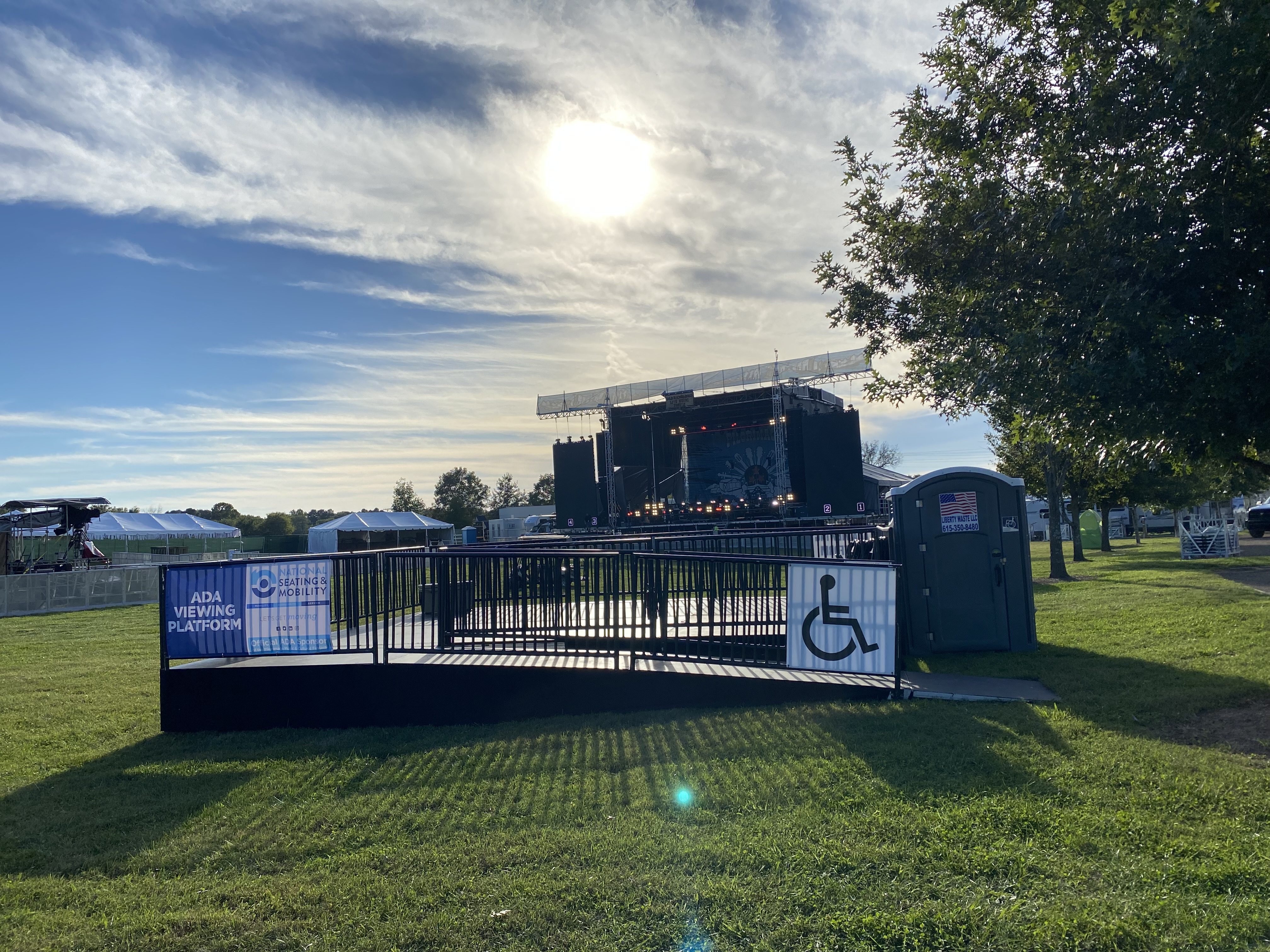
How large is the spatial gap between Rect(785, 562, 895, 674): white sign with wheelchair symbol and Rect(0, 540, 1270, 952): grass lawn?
47cm

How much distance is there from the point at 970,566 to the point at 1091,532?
3347 cm

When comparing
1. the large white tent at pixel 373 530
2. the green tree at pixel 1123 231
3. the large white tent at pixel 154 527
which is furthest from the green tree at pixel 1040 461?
the large white tent at pixel 154 527

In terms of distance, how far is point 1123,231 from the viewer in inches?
240

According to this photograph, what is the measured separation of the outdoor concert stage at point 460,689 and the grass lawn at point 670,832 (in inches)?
9.1

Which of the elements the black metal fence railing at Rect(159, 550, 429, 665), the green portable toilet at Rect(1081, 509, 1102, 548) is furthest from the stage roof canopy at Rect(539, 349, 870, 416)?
the black metal fence railing at Rect(159, 550, 429, 665)

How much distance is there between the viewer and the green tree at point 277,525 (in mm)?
88000

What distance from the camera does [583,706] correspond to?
23.8 feet

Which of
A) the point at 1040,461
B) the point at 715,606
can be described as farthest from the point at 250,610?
the point at 1040,461

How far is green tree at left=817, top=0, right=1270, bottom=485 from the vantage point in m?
5.78

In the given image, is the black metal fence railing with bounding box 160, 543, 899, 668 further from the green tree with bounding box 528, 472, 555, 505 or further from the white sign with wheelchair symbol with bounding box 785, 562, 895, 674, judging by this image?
the green tree with bounding box 528, 472, 555, 505

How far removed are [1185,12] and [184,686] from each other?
9390 millimetres

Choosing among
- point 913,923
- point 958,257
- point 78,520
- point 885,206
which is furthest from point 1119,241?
point 78,520

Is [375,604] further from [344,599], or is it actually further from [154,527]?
[154,527]

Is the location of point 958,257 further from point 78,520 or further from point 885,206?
point 78,520
